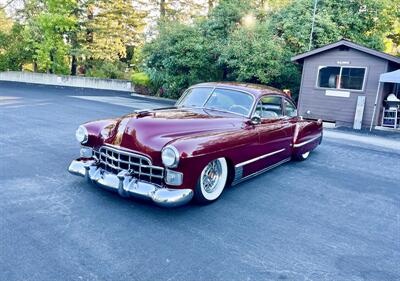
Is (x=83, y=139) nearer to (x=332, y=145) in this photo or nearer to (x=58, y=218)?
(x=58, y=218)

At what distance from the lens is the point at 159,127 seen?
401 centimetres

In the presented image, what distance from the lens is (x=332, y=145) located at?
29.8ft

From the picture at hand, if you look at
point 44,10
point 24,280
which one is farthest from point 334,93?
point 44,10

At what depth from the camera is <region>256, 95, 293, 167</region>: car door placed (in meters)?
5.10

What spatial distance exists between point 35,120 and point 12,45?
1875 cm

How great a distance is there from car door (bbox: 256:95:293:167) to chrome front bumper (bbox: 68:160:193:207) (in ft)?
6.04

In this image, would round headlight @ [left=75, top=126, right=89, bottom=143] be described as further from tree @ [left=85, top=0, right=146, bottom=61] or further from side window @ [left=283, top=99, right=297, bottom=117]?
tree @ [left=85, top=0, right=146, bottom=61]

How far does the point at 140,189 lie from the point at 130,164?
1.36ft

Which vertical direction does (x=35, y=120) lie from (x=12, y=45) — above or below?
below

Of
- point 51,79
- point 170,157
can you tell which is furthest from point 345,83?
point 51,79

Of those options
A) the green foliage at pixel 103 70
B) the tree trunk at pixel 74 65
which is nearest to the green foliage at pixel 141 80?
the green foliage at pixel 103 70

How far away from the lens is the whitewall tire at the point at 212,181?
3.98m

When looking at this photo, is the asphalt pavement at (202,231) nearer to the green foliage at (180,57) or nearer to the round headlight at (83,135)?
the round headlight at (83,135)

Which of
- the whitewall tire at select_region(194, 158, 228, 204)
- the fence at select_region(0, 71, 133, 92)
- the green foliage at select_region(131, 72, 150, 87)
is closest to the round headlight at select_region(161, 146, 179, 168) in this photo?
the whitewall tire at select_region(194, 158, 228, 204)
